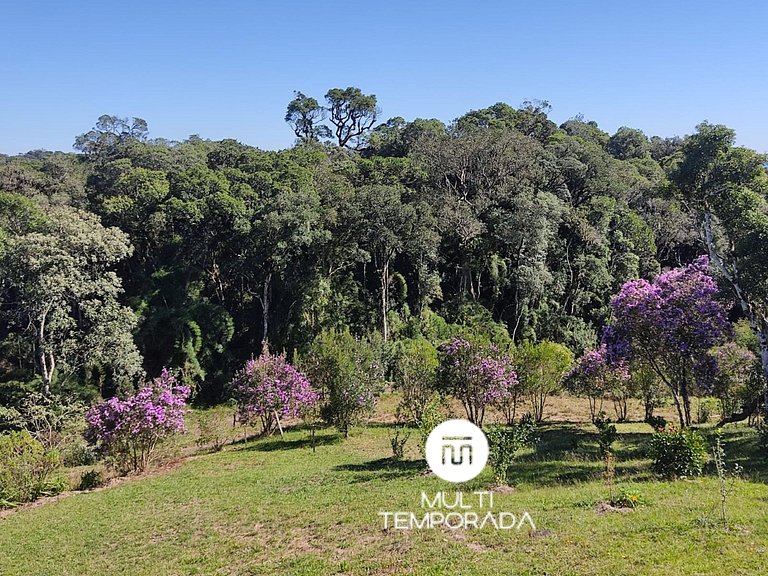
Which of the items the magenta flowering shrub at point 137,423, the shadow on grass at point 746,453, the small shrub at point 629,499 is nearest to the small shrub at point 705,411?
the shadow on grass at point 746,453

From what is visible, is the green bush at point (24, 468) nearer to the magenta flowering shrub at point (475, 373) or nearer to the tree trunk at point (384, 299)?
the magenta flowering shrub at point (475, 373)

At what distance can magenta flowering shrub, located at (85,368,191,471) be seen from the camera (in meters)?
18.1

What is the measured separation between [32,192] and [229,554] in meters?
35.8

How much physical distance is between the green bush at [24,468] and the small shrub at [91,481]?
2.89 ft

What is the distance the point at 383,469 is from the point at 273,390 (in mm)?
7083

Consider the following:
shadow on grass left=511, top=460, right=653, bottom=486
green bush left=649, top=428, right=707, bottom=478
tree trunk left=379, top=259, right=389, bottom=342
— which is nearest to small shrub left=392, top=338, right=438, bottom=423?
Answer: shadow on grass left=511, top=460, right=653, bottom=486

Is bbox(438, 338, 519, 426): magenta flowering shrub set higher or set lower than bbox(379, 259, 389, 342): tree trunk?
lower

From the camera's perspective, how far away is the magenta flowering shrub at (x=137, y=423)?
59.4 feet

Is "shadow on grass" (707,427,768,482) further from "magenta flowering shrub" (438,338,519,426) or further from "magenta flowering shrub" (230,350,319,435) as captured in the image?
"magenta flowering shrub" (230,350,319,435)

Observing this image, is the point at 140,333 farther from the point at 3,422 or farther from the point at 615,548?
the point at 615,548

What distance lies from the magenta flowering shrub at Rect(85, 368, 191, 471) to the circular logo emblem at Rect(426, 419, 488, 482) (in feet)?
30.1

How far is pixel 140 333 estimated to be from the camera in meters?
31.0

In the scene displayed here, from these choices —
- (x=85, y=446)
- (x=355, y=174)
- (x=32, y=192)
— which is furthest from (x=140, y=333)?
(x=355, y=174)

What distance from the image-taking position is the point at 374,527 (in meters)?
11.0
